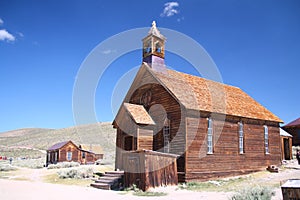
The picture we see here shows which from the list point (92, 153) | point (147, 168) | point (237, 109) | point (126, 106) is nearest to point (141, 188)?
point (147, 168)

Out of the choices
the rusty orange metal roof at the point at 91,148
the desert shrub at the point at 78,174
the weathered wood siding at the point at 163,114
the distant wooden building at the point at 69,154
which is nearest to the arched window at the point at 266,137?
the weathered wood siding at the point at 163,114

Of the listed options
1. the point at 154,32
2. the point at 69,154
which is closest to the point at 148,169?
the point at 154,32

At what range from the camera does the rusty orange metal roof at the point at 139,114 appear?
17600 millimetres

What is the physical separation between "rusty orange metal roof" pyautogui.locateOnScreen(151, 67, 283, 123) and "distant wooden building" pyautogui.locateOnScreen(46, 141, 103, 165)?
25.2 m

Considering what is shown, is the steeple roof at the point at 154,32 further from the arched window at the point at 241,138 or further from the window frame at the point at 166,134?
the arched window at the point at 241,138

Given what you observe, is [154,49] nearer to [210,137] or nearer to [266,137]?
[210,137]

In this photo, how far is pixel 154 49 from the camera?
2119cm

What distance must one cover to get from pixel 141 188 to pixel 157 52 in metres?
11.0

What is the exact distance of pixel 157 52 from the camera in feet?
69.8

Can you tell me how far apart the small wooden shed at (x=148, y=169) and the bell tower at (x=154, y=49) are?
25.5 ft

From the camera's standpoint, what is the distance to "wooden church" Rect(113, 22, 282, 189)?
15.9 metres

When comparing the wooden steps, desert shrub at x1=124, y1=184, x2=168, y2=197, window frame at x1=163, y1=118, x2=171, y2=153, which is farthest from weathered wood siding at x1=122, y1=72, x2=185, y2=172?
desert shrub at x1=124, y1=184, x2=168, y2=197

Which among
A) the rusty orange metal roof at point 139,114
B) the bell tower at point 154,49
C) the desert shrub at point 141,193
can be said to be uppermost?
the bell tower at point 154,49

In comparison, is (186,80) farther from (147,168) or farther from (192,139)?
(147,168)
